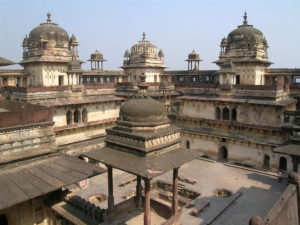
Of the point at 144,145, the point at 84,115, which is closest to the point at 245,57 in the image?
the point at 84,115

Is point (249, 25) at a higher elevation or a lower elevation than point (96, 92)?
higher

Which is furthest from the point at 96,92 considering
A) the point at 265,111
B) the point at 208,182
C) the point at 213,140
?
the point at 265,111

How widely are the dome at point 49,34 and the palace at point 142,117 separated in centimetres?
12

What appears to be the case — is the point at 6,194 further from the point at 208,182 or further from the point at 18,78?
the point at 18,78

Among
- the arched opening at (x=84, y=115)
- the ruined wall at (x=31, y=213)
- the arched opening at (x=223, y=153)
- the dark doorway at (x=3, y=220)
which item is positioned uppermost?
the arched opening at (x=84, y=115)

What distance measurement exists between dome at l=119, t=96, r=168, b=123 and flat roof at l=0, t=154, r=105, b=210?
2.81 meters

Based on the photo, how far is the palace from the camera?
11703 mm

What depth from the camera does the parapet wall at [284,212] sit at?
7.26 metres

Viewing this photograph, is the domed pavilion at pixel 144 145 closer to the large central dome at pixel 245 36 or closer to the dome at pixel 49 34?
the dome at pixel 49 34

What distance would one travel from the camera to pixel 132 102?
499 inches

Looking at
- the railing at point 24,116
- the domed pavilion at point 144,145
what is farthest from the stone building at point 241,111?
the railing at point 24,116

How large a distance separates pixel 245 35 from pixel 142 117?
1089 inches

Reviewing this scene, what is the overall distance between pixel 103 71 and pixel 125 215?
116 feet

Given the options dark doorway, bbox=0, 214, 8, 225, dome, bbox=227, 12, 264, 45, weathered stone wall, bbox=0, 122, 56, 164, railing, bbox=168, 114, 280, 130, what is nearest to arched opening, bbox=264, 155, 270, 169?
railing, bbox=168, 114, 280, 130
